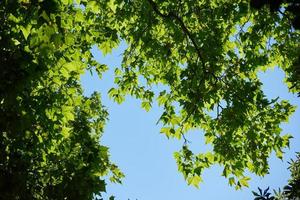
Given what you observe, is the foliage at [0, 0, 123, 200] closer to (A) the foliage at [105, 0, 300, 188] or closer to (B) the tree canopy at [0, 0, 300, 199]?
(B) the tree canopy at [0, 0, 300, 199]

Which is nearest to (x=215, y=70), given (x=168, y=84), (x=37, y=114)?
(x=168, y=84)

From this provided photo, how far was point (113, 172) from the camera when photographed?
11828mm

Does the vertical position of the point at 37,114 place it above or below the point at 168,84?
below

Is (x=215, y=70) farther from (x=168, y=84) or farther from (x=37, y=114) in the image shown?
(x=37, y=114)

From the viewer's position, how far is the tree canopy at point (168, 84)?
25.4ft

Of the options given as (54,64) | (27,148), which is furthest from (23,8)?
(27,148)

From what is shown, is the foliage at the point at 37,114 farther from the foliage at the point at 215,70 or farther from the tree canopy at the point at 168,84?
the foliage at the point at 215,70

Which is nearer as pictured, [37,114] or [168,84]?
[37,114]

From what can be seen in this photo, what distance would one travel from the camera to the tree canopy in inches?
305

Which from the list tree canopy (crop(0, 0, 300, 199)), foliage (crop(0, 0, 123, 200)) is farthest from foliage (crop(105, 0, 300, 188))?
foliage (crop(0, 0, 123, 200))

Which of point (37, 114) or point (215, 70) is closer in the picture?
point (37, 114)

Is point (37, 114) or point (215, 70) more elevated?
point (215, 70)

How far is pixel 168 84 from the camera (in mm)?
11750

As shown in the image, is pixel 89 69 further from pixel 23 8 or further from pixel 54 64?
pixel 23 8
